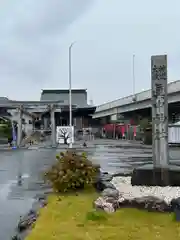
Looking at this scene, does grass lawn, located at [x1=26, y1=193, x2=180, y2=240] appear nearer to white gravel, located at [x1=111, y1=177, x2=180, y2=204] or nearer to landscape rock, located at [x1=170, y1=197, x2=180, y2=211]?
landscape rock, located at [x1=170, y1=197, x2=180, y2=211]

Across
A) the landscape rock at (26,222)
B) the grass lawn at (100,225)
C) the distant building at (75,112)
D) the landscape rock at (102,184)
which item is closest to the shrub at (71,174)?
the landscape rock at (102,184)

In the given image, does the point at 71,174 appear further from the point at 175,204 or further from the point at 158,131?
the point at 175,204

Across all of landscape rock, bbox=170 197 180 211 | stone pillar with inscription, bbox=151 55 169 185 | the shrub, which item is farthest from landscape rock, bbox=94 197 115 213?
stone pillar with inscription, bbox=151 55 169 185

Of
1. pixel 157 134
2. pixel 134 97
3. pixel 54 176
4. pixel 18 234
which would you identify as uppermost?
pixel 134 97

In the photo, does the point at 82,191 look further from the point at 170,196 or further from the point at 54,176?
the point at 170,196

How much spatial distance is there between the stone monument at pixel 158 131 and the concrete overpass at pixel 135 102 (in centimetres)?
2972

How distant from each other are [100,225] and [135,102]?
5235 centimetres

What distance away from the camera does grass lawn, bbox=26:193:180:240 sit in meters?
6.01

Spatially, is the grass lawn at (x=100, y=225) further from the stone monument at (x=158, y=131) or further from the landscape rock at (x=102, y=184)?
the stone monument at (x=158, y=131)

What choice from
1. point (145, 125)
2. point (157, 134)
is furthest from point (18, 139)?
point (157, 134)

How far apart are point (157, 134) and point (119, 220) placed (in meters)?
4.51

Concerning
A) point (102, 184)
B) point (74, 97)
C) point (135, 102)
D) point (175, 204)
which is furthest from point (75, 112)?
point (175, 204)

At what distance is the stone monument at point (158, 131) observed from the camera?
10.4 m

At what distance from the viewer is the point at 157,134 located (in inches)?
436
